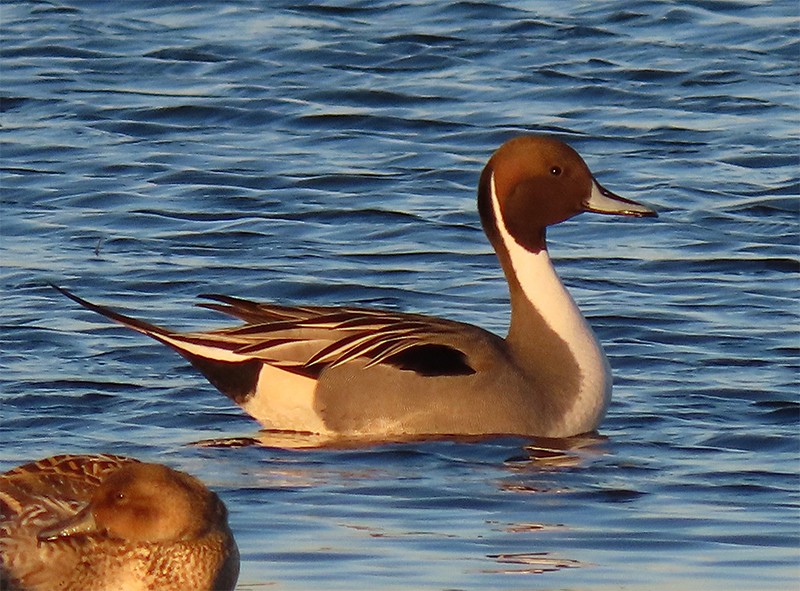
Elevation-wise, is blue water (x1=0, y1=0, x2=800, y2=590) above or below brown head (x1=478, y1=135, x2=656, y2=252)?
below

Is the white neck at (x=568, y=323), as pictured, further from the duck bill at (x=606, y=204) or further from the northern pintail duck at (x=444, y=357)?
the duck bill at (x=606, y=204)

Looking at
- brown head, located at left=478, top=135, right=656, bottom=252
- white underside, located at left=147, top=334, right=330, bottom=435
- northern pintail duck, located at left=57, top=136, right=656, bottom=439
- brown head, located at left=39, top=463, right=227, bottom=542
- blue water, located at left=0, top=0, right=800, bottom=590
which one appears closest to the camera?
brown head, located at left=39, top=463, right=227, bottom=542

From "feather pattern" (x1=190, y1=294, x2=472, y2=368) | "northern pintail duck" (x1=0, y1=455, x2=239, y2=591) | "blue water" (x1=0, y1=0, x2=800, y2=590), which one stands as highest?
"northern pintail duck" (x1=0, y1=455, x2=239, y2=591)

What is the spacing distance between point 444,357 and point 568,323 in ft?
2.16

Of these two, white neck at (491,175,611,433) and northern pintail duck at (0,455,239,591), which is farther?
white neck at (491,175,611,433)

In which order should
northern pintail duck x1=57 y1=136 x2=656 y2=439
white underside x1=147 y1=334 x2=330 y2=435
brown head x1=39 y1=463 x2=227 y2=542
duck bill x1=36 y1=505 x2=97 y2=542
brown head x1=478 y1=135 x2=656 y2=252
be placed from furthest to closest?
1. brown head x1=478 y1=135 x2=656 y2=252
2. white underside x1=147 y1=334 x2=330 y2=435
3. northern pintail duck x1=57 y1=136 x2=656 y2=439
4. duck bill x1=36 y1=505 x2=97 y2=542
5. brown head x1=39 y1=463 x2=227 y2=542

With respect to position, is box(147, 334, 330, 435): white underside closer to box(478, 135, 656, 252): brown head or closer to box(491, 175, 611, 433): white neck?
box(491, 175, 611, 433): white neck

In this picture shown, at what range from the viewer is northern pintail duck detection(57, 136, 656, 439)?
934cm

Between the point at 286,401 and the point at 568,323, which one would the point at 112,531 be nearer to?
the point at 286,401

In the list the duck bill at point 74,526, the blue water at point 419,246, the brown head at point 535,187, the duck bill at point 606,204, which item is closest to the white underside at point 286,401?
the blue water at point 419,246

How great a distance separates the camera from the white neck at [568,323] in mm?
9375

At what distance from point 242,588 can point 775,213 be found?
7099 mm

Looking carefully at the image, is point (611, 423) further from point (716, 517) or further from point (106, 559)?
point (106, 559)

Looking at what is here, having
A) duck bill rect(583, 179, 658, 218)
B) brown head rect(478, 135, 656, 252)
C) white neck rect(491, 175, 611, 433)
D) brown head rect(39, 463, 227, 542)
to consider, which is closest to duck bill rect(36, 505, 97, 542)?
brown head rect(39, 463, 227, 542)
